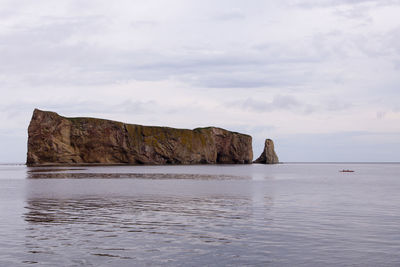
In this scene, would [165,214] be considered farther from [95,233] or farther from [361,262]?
[361,262]

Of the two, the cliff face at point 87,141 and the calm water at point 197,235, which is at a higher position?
the cliff face at point 87,141

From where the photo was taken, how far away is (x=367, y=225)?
24.9 metres

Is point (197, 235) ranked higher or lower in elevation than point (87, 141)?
lower

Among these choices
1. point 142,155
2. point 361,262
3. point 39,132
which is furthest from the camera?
point 142,155

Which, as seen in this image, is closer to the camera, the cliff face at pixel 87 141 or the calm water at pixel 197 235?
the calm water at pixel 197 235

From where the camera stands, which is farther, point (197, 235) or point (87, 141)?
point (87, 141)

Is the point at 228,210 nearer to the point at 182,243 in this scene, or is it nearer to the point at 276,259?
the point at 182,243

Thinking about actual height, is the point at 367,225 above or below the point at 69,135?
below

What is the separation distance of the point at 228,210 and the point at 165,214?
16.7 feet

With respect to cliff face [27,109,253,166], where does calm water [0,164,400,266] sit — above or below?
below

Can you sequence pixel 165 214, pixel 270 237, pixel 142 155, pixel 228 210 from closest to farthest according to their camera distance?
pixel 270 237, pixel 165 214, pixel 228 210, pixel 142 155

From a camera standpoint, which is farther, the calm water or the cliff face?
the cliff face

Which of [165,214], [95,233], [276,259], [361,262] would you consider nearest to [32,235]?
[95,233]

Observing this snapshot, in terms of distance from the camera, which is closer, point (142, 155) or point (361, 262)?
point (361, 262)
